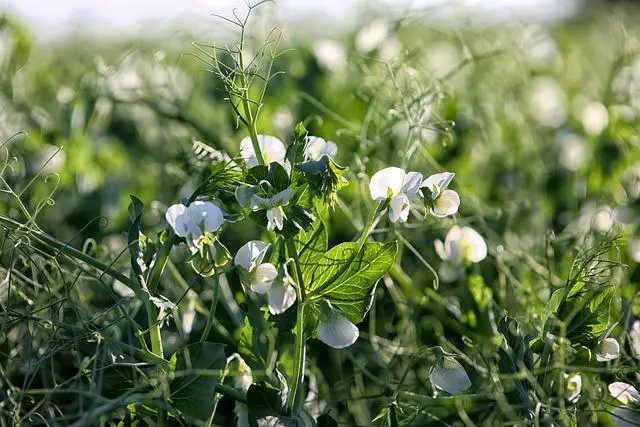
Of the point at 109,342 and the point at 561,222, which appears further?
the point at 561,222

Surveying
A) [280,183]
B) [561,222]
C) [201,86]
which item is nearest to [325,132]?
[561,222]

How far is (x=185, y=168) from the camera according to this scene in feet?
3.23

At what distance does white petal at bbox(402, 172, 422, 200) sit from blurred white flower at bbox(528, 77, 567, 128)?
120cm

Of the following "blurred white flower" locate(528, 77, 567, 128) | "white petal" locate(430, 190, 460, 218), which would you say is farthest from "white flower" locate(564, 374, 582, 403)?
"blurred white flower" locate(528, 77, 567, 128)

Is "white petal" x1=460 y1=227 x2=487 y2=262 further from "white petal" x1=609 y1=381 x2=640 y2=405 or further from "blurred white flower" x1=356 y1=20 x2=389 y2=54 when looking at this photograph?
"blurred white flower" x1=356 y1=20 x2=389 y2=54

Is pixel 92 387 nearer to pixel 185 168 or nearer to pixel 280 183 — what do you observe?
pixel 280 183

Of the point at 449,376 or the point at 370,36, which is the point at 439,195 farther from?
the point at 370,36

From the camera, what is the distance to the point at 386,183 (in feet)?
2.32

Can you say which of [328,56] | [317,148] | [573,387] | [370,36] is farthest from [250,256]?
[370,36]

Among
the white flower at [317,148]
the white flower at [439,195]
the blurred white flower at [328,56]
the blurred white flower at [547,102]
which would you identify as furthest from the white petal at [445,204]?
the blurred white flower at [547,102]

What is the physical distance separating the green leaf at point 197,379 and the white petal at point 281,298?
0.18 ft

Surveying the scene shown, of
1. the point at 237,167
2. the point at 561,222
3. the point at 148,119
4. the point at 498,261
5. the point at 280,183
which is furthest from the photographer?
the point at 148,119

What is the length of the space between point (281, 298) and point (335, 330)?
64mm

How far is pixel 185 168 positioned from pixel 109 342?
311 millimetres
